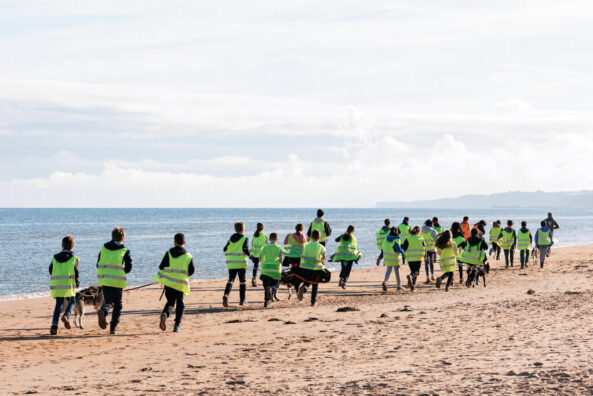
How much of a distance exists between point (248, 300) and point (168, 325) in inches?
178

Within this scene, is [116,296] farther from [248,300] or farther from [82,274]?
[82,274]

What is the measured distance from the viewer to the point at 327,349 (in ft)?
33.6

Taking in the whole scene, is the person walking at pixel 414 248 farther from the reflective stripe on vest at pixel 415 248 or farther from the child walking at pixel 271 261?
the child walking at pixel 271 261

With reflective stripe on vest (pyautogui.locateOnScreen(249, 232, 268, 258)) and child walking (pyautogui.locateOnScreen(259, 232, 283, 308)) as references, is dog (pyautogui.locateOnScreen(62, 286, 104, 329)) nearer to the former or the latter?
child walking (pyautogui.locateOnScreen(259, 232, 283, 308))

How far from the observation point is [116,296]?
40.1ft

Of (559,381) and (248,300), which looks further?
(248,300)

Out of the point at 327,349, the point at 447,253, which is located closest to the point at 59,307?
the point at 327,349

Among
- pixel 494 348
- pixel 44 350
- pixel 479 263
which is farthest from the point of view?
pixel 479 263

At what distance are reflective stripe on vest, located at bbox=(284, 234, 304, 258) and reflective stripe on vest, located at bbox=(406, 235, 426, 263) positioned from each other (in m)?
3.09

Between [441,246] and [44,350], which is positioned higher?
[441,246]

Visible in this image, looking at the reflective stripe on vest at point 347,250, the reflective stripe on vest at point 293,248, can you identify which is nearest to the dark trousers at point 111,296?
the reflective stripe on vest at point 293,248

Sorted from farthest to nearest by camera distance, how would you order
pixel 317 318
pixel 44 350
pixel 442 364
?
pixel 317 318
pixel 44 350
pixel 442 364

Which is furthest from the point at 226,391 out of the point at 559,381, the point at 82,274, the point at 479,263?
the point at 82,274

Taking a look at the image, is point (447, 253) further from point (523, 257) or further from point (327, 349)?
point (523, 257)
